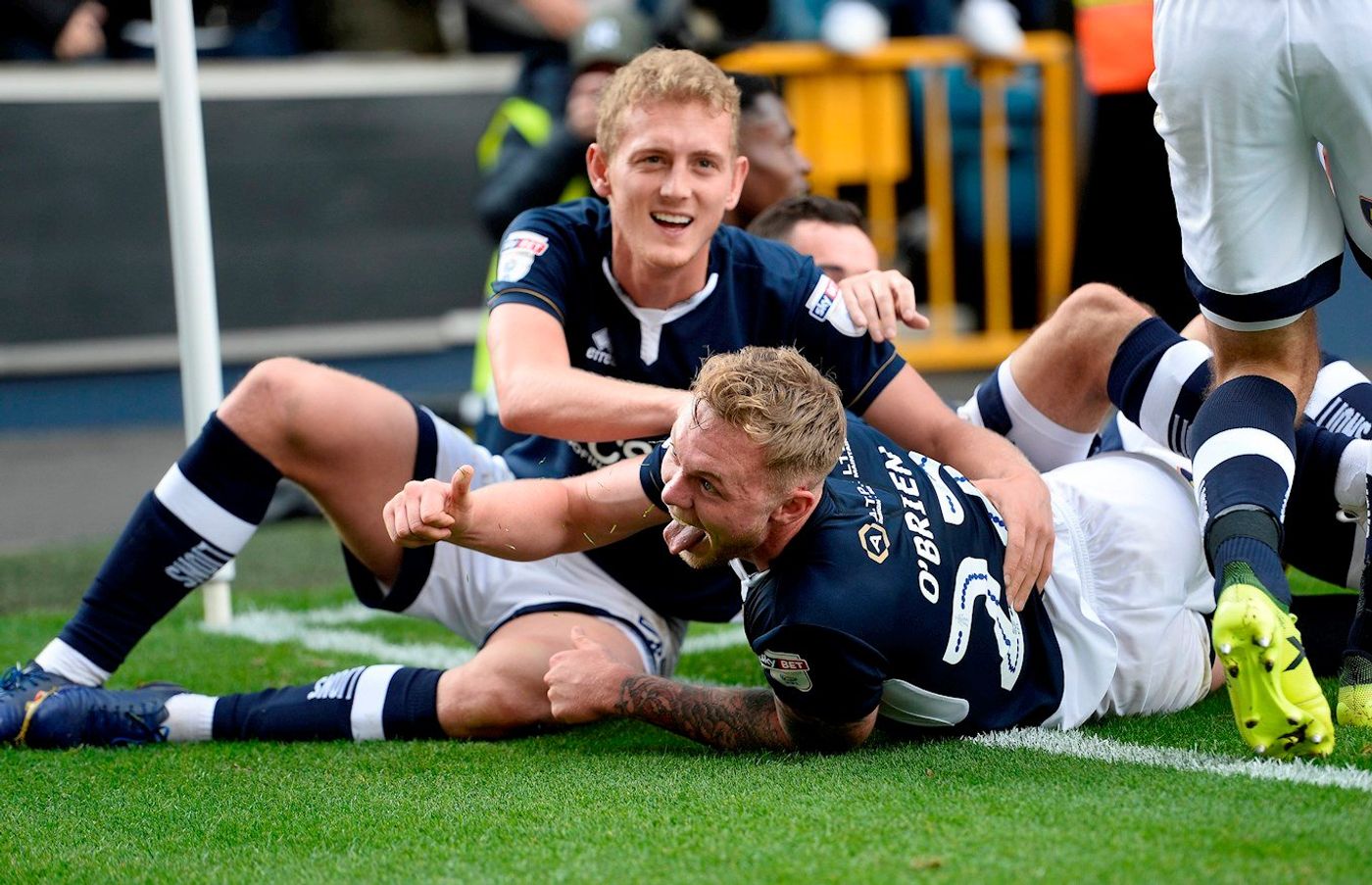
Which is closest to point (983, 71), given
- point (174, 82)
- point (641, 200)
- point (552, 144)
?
point (552, 144)

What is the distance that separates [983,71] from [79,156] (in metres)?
4.63

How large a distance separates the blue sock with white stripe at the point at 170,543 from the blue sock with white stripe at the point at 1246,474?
1822 mm

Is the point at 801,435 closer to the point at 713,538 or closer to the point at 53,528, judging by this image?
the point at 713,538

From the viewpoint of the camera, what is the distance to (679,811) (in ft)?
8.66

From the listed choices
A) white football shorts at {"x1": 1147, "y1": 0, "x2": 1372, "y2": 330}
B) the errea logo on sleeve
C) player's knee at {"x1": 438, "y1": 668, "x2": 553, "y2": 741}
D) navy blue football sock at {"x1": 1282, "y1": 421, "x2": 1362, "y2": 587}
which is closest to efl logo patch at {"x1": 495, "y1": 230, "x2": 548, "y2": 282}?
the errea logo on sleeve

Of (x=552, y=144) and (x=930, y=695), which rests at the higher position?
(x=552, y=144)

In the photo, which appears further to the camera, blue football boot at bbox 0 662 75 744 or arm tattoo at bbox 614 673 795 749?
blue football boot at bbox 0 662 75 744

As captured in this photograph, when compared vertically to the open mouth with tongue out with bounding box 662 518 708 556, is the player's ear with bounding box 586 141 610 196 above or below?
above

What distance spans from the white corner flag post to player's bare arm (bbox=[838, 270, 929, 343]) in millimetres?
1973

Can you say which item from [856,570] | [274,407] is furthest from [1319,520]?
[274,407]

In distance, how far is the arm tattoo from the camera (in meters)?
3.04

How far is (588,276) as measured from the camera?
3635mm

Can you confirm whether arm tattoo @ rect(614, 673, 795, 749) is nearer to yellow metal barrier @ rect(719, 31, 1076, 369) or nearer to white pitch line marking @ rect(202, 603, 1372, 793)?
white pitch line marking @ rect(202, 603, 1372, 793)

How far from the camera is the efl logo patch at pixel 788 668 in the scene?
2.75 m
